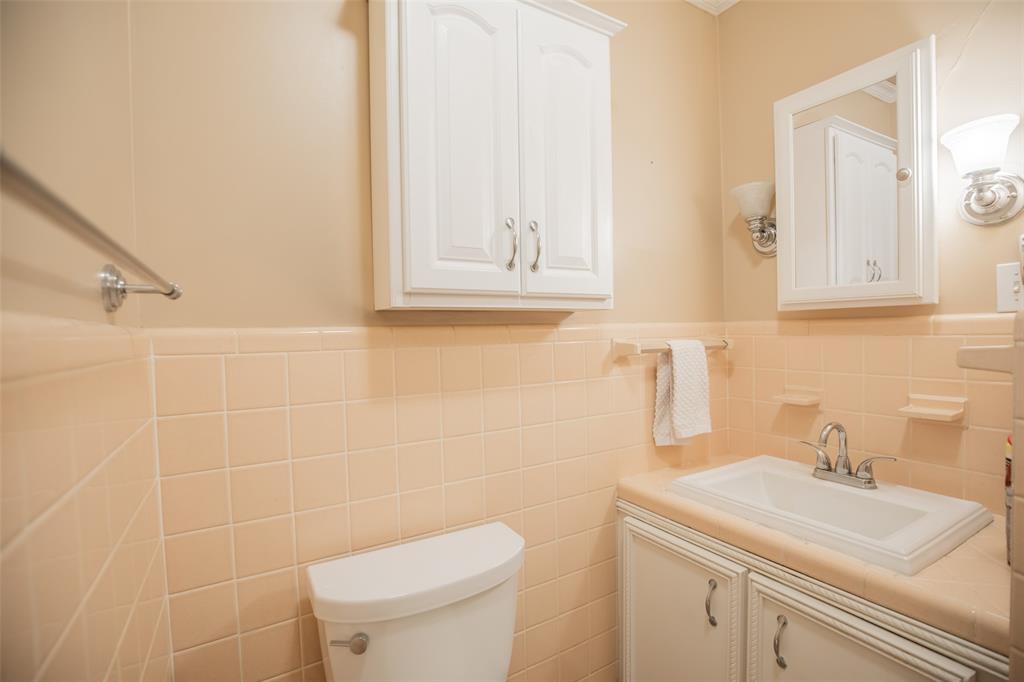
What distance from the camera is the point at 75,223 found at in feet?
1.18

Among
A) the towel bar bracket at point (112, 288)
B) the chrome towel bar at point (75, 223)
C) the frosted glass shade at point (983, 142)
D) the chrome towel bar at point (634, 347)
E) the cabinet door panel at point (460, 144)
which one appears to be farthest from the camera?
the chrome towel bar at point (634, 347)

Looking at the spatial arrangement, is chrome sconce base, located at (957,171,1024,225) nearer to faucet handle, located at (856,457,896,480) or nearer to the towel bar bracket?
faucet handle, located at (856,457,896,480)

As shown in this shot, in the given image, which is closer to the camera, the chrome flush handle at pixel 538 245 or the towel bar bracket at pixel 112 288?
the towel bar bracket at pixel 112 288

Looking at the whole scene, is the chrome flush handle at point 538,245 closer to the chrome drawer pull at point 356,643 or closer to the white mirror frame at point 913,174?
the chrome drawer pull at point 356,643

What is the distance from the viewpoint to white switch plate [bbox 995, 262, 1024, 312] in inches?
45.1

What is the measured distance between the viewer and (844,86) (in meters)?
1.47

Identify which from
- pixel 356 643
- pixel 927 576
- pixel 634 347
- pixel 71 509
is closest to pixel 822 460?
pixel 927 576

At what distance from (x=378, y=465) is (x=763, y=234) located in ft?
5.13

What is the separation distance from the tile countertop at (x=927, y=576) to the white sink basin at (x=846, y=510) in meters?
0.02

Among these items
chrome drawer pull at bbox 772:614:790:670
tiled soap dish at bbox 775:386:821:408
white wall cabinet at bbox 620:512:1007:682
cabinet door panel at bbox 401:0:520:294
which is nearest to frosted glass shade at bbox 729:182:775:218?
tiled soap dish at bbox 775:386:821:408

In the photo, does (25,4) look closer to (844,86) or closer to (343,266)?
(343,266)

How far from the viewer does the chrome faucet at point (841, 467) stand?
4.41ft

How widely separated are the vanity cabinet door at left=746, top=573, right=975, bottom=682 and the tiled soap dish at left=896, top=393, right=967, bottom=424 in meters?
0.65

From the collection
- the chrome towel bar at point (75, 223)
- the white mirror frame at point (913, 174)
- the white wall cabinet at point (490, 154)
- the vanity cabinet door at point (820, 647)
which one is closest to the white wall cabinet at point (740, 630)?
the vanity cabinet door at point (820, 647)
